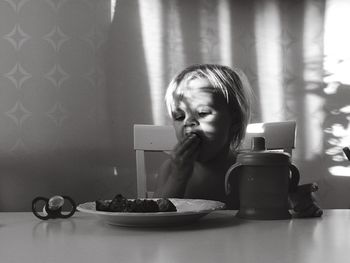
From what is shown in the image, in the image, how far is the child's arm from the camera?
4.56ft

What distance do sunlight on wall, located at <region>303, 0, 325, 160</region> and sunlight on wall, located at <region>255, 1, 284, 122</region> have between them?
15 cm

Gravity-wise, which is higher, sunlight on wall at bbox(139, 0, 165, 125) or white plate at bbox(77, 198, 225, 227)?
sunlight on wall at bbox(139, 0, 165, 125)

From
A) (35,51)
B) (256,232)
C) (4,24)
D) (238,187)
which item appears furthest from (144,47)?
(256,232)

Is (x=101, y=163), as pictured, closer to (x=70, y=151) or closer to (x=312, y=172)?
(x=70, y=151)

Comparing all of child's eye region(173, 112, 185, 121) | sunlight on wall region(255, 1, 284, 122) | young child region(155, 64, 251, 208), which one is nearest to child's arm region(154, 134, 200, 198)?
young child region(155, 64, 251, 208)

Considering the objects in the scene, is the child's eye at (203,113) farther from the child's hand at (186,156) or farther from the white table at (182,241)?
the white table at (182,241)

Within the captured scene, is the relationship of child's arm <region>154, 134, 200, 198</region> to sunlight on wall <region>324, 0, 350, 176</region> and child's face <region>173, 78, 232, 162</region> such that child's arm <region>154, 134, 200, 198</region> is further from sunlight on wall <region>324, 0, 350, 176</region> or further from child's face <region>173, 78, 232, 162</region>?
sunlight on wall <region>324, 0, 350, 176</region>

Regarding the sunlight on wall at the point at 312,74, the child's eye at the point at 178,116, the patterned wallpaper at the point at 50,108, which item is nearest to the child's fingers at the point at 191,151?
the child's eye at the point at 178,116

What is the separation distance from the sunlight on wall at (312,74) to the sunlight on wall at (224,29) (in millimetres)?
404

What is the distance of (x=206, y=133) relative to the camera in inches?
56.3

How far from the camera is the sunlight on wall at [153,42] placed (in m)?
2.38

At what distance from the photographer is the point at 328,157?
7.98ft

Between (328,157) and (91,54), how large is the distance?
1.38 meters

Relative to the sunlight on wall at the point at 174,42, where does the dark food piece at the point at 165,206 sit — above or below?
below
